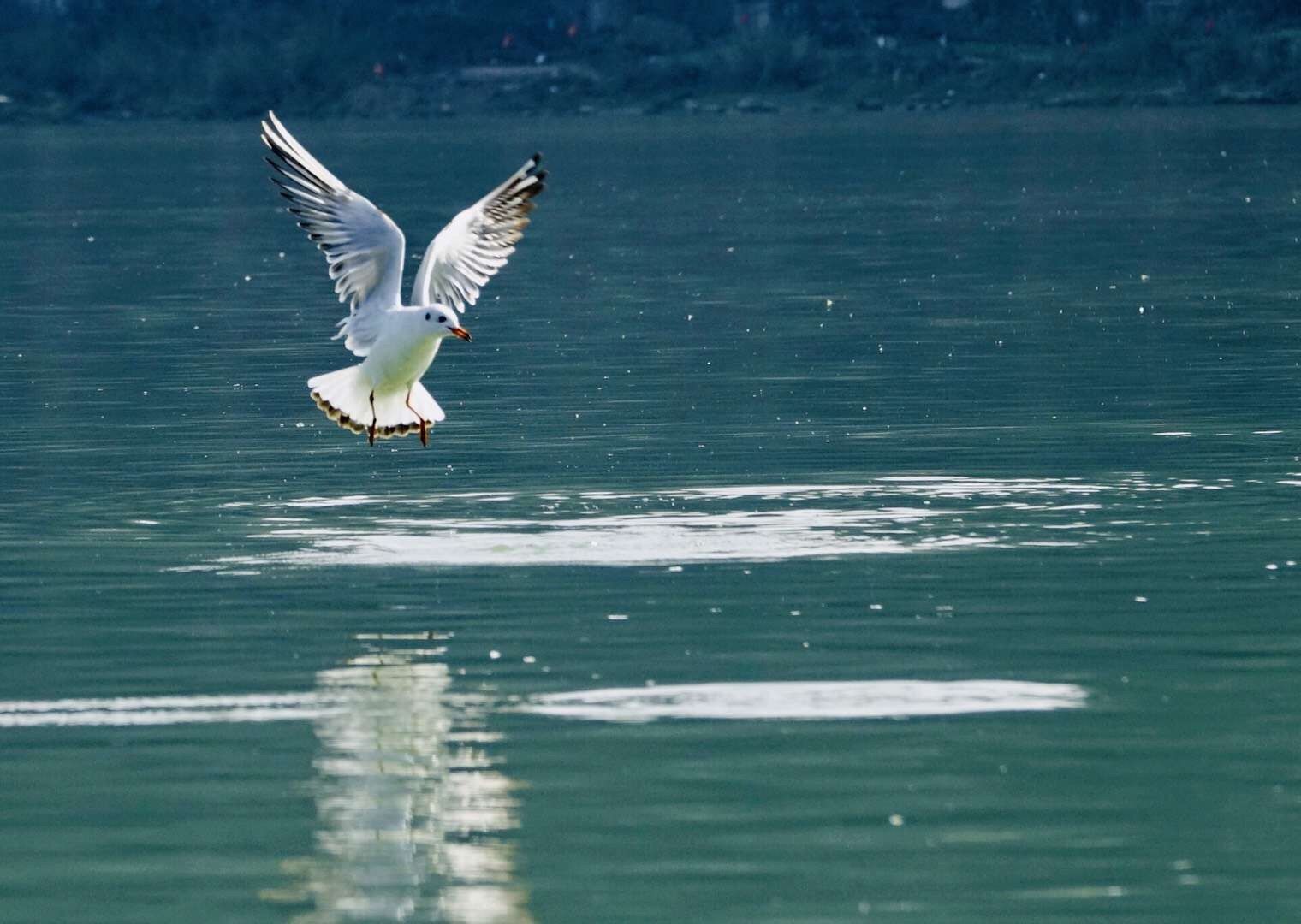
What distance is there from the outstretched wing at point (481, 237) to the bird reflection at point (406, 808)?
5984 mm

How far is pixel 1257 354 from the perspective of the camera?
31734mm

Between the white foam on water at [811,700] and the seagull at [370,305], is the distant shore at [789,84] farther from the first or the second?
the white foam on water at [811,700]

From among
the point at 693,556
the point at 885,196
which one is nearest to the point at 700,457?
the point at 693,556

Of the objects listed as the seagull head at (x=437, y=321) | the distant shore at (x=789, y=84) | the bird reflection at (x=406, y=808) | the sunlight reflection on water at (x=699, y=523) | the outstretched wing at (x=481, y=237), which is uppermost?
the outstretched wing at (x=481, y=237)

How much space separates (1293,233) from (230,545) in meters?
35.7

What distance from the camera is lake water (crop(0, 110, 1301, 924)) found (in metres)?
12.3

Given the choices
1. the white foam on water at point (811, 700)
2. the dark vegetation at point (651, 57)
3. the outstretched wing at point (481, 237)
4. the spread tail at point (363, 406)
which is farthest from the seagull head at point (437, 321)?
the dark vegetation at point (651, 57)

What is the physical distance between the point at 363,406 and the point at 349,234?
105 cm

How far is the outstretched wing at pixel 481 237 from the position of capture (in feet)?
71.3

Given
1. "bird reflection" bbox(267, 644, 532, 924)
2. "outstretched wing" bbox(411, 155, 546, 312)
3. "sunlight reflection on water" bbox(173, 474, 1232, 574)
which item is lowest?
"sunlight reflection on water" bbox(173, 474, 1232, 574)

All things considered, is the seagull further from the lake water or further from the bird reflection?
the bird reflection

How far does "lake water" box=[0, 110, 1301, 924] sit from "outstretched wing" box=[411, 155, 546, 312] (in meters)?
1.40

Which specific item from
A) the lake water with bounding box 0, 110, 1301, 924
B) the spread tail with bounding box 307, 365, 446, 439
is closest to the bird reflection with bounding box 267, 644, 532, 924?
the lake water with bounding box 0, 110, 1301, 924

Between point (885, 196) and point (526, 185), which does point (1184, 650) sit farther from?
point (885, 196)
